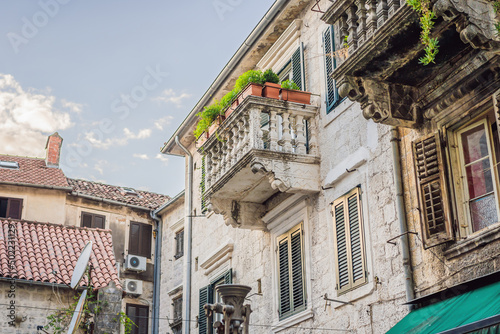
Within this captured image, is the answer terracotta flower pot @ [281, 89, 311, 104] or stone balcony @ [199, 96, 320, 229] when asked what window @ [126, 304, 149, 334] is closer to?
stone balcony @ [199, 96, 320, 229]

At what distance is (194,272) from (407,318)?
31.8ft

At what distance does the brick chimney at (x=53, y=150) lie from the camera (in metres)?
28.5

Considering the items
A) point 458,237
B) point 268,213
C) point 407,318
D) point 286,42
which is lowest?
point 407,318

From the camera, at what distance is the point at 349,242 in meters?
11.4

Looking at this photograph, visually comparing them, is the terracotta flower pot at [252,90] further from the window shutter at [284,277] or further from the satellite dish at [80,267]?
the satellite dish at [80,267]

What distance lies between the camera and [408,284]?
31.9 feet

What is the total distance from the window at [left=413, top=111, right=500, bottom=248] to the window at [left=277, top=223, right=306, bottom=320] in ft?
11.8

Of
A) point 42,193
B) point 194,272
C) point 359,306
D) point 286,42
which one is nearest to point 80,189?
point 42,193

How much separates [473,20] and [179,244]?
645 inches

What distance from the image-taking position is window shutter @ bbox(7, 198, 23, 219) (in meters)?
24.6

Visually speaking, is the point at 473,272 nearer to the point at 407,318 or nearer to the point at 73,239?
the point at 407,318

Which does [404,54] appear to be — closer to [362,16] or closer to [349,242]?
[362,16]

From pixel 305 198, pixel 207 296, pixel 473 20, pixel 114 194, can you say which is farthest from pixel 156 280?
pixel 473 20

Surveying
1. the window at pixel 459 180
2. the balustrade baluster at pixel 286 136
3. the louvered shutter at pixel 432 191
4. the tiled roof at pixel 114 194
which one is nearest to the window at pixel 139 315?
the tiled roof at pixel 114 194
